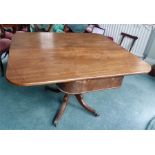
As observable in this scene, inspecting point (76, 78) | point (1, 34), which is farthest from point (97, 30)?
point (76, 78)

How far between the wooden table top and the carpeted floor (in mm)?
685

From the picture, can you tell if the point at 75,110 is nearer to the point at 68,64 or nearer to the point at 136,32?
the point at 68,64

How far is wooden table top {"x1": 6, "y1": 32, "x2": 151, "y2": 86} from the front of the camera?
122 centimetres

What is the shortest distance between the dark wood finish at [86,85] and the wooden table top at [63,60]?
0.12m

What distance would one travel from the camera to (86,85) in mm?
1499

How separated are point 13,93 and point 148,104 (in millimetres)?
1742

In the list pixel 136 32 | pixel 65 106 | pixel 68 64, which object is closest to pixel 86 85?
pixel 68 64

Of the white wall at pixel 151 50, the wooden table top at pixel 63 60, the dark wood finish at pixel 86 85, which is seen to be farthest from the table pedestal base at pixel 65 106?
the white wall at pixel 151 50

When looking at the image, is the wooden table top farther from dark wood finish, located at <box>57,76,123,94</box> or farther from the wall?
the wall

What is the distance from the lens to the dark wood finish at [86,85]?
4.81 feet

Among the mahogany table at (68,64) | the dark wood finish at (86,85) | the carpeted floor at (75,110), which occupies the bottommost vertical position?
the carpeted floor at (75,110)

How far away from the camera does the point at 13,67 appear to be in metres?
1.27

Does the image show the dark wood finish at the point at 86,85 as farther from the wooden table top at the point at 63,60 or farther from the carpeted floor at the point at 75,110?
the carpeted floor at the point at 75,110

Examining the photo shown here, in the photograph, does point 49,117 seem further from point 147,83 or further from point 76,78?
point 147,83
